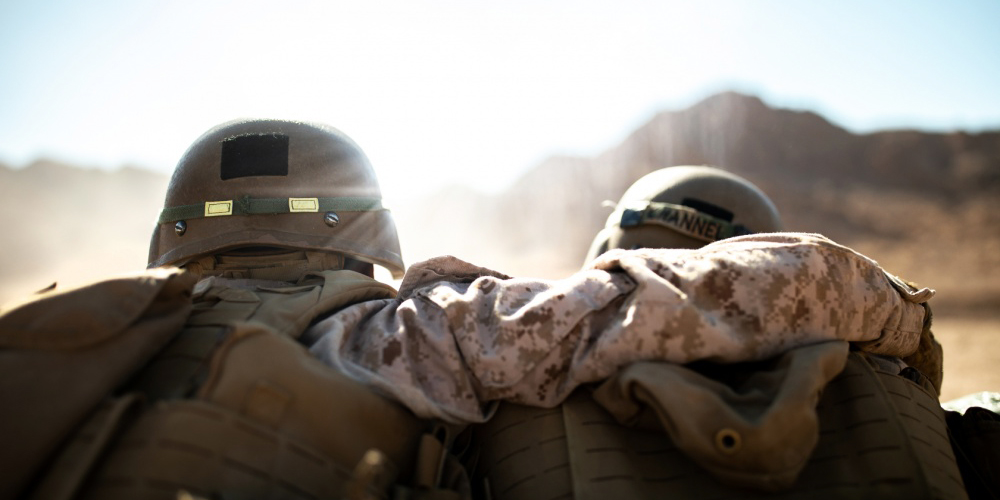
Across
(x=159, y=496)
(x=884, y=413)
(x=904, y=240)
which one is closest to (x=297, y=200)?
(x=159, y=496)

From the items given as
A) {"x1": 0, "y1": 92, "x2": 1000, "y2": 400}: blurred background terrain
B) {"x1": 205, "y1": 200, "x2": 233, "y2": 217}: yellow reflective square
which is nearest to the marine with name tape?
{"x1": 205, "y1": 200, "x2": 233, "y2": 217}: yellow reflective square

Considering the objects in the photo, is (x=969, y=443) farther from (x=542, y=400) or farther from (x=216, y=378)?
(x=216, y=378)

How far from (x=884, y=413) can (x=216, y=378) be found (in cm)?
189

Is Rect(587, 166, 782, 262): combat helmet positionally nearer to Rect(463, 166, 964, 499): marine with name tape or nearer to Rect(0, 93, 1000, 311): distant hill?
Rect(463, 166, 964, 499): marine with name tape

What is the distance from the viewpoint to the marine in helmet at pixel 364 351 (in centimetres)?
156

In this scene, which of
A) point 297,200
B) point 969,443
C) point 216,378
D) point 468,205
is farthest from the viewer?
point 468,205

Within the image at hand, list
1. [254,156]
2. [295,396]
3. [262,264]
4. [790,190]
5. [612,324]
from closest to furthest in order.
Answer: [295,396] → [612,324] → [262,264] → [254,156] → [790,190]

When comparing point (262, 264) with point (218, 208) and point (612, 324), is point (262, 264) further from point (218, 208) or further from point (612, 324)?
point (612, 324)

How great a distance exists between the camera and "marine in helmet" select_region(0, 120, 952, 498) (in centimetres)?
156

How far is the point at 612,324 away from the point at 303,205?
162 centimetres

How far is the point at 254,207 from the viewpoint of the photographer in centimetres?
294

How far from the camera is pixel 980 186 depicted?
2050cm

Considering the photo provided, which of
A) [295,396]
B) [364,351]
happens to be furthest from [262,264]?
[295,396]

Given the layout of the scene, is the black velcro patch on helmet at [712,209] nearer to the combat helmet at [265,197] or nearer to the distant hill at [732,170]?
the combat helmet at [265,197]
